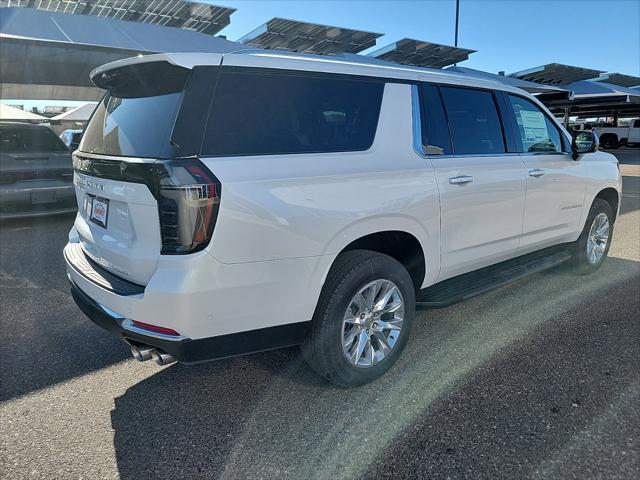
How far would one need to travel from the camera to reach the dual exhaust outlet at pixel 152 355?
7.88ft

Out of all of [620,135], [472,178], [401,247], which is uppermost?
[472,178]

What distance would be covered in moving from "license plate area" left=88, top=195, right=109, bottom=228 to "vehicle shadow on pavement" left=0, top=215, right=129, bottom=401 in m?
1.11

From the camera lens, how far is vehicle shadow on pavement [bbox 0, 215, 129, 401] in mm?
3211

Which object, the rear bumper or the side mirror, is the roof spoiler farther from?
the side mirror

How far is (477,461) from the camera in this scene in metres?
2.30

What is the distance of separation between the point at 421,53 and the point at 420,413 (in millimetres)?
25845

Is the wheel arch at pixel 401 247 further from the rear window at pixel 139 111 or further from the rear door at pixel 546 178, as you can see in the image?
the rear door at pixel 546 178

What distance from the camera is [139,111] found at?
2.61 meters

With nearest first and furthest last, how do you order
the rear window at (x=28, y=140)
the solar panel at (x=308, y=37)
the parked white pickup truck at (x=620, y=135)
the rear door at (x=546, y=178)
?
the rear door at (x=546, y=178) < the rear window at (x=28, y=140) < the solar panel at (x=308, y=37) < the parked white pickup truck at (x=620, y=135)

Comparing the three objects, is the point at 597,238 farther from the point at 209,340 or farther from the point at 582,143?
the point at 209,340

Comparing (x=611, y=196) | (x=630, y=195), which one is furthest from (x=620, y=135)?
(x=611, y=196)

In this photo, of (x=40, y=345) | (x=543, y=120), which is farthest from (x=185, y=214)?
(x=543, y=120)

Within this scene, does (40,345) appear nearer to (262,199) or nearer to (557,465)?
(262,199)

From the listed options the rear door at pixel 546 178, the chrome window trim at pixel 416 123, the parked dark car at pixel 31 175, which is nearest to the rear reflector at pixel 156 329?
the chrome window trim at pixel 416 123
